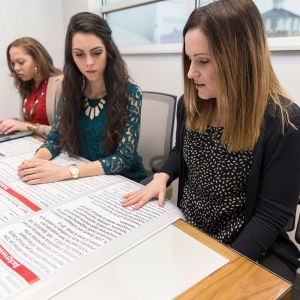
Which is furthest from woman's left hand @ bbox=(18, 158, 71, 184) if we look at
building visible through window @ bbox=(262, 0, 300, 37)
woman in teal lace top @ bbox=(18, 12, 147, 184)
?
building visible through window @ bbox=(262, 0, 300, 37)

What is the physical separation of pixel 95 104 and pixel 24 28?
1811 mm

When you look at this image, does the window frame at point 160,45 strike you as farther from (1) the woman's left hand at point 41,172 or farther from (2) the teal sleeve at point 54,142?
(1) the woman's left hand at point 41,172

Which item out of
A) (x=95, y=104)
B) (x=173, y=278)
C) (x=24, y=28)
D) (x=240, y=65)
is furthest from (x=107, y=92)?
(x=24, y=28)

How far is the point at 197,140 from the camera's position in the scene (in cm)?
91

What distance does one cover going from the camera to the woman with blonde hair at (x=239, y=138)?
70 cm

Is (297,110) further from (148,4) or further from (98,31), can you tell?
(148,4)

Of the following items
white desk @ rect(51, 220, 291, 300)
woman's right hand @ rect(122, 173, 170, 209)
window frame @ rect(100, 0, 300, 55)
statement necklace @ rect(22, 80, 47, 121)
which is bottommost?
white desk @ rect(51, 220, 291, 300)

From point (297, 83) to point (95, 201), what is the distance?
109cm

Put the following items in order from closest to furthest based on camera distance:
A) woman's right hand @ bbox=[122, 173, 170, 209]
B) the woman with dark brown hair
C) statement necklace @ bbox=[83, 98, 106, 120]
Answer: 1. woman's right hand @ bbox=[122, 173, 170, 209]
2. statement necklace @ bbox=[83, 98, 106, 120]
3. the woman with dark brown hair

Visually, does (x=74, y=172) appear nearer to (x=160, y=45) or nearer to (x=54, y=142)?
(x=54, y=142)

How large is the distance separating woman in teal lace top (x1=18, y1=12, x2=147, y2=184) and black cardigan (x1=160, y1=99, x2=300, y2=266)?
1.71ft

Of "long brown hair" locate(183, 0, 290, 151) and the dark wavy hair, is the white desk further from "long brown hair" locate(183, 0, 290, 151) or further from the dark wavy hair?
the dark wavy hair

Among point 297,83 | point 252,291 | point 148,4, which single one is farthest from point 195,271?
point 148,4

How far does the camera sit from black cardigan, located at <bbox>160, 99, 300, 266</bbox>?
29.3 inches
